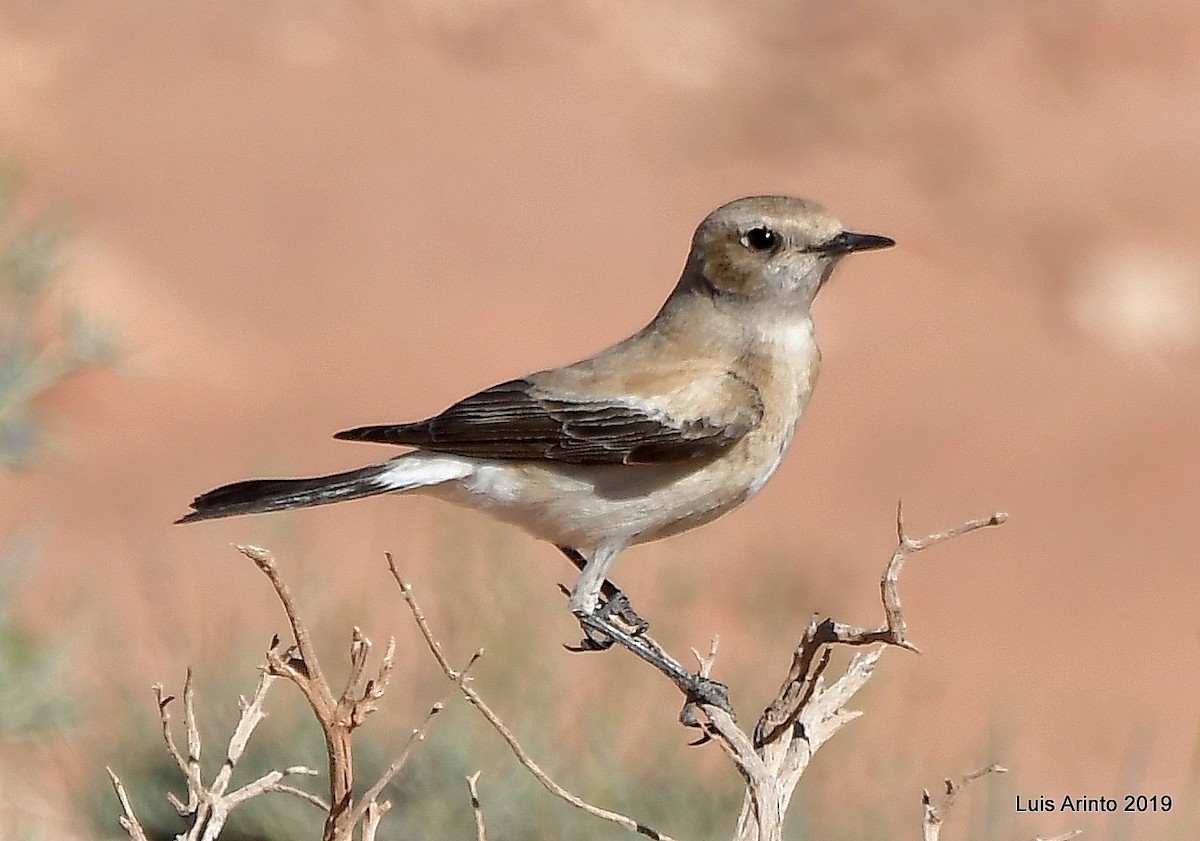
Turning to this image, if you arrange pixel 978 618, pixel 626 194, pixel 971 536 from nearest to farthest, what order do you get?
pixel 978 618, pixel 971 536, pixel 626 194

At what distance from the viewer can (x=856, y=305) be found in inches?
603

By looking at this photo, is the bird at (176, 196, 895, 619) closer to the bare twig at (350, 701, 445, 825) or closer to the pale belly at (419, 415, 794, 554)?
the pale belly at (419, 415, 794, 554)

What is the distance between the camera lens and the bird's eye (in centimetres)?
388

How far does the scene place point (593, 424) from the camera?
3.81 m

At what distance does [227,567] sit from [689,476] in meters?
5.13

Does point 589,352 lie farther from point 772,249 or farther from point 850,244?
point 850,244

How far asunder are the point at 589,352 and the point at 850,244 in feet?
34.0

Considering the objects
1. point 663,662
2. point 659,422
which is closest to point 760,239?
point 659,422

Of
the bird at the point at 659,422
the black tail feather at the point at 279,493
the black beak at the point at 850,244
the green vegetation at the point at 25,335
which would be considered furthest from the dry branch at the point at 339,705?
the green vegetation at the point at 25,335

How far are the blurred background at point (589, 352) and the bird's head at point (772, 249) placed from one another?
136 centimetres

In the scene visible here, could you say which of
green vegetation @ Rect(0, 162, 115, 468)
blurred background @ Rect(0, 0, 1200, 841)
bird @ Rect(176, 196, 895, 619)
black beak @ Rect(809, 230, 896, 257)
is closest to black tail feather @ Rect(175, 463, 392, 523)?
bird @ Rect(176, 196, 895, 619)

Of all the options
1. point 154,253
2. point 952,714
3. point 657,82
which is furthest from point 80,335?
point 657,82

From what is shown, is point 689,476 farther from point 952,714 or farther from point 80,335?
point 952,714

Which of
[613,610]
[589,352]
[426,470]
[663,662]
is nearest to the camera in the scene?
[663,662]
